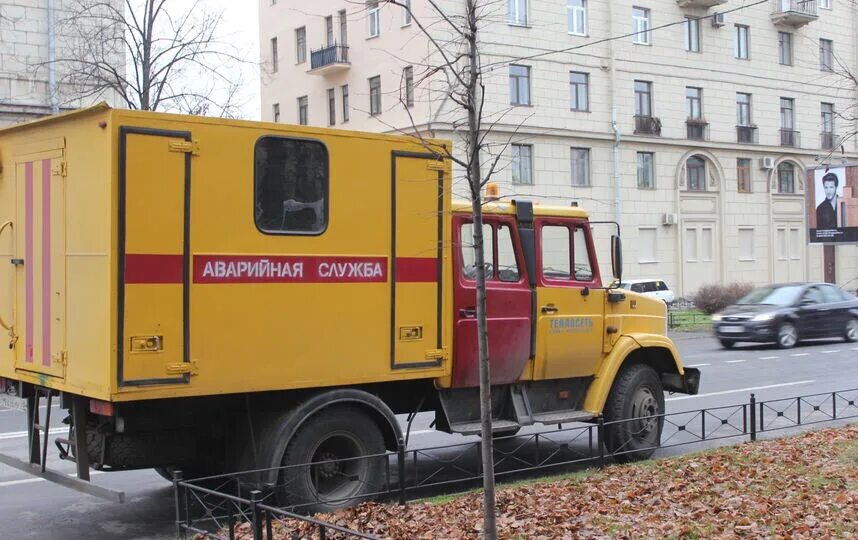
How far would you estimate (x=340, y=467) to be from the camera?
8195 millimetres

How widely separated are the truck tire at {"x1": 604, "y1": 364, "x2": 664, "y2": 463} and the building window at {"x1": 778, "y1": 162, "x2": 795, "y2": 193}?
41656mm

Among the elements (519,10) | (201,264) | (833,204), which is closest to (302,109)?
(519,10)

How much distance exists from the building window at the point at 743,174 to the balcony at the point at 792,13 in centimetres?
689

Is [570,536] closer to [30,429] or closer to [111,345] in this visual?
[111,345]

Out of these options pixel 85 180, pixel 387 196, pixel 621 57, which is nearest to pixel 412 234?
pixel 387 196

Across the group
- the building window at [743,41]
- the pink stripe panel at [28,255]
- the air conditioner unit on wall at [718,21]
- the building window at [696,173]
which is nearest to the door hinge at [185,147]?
the pink stripe panel at [28,255]

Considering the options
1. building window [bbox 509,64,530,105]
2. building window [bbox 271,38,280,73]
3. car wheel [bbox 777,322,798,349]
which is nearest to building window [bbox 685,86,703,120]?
building window [bbox 509,64,530,105]

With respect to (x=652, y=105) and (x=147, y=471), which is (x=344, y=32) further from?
(x=147, y=471)

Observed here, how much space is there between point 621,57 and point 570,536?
124 feet

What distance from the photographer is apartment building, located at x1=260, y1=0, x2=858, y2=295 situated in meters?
39.7

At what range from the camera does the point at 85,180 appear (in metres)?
7.26

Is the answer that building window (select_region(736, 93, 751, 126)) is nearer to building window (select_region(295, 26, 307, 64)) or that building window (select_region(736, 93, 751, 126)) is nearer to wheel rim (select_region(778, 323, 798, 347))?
building window (select_region(295, 26, 307, 64))

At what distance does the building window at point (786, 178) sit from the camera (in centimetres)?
4928

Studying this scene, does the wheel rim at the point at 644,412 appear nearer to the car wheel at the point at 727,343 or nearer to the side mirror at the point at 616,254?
the side mirror at the point at 616,254
